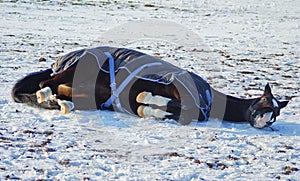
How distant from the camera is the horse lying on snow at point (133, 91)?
186 inches

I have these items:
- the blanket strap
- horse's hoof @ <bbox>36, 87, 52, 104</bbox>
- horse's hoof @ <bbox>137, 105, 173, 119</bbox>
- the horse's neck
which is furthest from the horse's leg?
the horse's neck

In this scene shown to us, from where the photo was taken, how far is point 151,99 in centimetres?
477

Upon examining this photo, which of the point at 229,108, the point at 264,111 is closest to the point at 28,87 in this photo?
the point at 229,108

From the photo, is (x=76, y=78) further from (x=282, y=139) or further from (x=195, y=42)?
(x=195, y=42)

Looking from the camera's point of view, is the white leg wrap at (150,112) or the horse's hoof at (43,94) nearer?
the white leg wrap at (150,112)

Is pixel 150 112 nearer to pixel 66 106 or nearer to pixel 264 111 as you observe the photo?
pixel 66 106

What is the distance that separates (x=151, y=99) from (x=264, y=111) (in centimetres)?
100

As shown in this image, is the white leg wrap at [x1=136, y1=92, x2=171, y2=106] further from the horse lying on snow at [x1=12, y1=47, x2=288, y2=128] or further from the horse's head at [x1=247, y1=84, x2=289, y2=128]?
the horse's head at [x1=247, y1=84, x2=289, y2=128]

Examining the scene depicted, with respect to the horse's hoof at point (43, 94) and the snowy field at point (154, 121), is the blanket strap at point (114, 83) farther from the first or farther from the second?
the horse's hoof at point (43, 94)

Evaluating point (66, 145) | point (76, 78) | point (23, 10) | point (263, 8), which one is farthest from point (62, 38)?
point (263, 8)

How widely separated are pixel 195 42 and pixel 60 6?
299 inches

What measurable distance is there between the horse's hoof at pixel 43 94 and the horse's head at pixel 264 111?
1898 mm

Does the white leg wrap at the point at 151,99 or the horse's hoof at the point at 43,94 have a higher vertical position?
the white leg wrap at the point at 151,99

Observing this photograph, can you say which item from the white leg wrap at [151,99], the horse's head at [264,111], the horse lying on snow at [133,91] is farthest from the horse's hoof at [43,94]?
the horse's head at [264,111]
